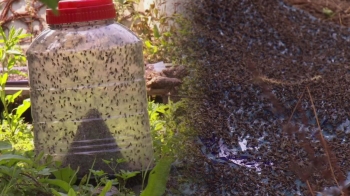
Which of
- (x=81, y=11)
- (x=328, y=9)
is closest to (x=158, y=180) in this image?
(x=81, y=11)

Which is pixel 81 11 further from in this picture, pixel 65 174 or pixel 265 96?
pixel 265 96

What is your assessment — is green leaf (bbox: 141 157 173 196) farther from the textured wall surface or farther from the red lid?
the red lid

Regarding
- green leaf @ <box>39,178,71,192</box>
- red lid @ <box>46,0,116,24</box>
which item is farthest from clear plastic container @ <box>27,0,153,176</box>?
green leaf @ <box>39,178,71,192</box>

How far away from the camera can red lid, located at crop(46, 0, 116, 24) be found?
2.72m

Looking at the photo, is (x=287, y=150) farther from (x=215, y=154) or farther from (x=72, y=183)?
(x=72, y=183)

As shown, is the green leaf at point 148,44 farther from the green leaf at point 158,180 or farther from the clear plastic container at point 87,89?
the green leaf at point 158,180

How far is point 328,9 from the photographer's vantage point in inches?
258

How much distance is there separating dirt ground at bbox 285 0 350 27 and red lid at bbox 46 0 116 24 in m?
3.98

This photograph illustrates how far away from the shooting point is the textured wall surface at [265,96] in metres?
2.82

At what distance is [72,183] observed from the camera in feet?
8.77

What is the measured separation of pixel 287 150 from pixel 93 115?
952mm

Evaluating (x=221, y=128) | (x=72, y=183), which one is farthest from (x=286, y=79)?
(x=72, y=183)

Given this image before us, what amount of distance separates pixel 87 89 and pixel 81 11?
330 millimetres

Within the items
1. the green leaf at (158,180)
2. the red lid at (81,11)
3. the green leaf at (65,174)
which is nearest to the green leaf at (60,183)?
the green leaf at (65,174)
